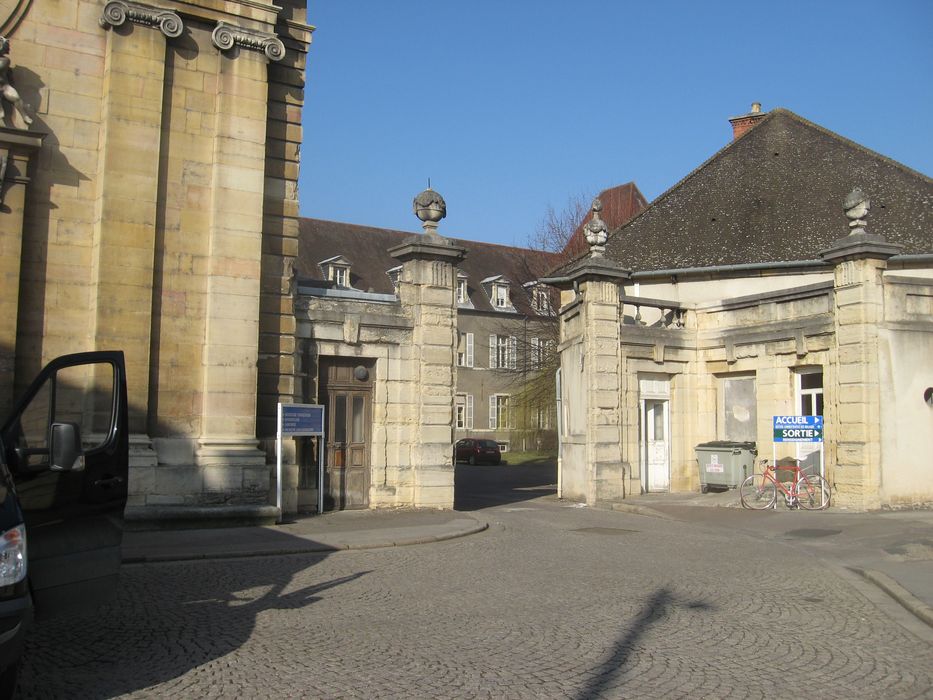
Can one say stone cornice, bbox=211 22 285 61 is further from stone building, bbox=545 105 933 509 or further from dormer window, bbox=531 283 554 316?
dormer window, bbox=531 283 554 316

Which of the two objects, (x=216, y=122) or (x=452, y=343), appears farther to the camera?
(x=452, y=343)

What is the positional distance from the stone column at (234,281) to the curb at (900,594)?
9094mm

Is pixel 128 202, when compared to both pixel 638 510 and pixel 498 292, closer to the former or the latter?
pixel 638 510

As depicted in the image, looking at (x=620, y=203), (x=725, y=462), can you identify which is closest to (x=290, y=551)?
(x=725, y=462)

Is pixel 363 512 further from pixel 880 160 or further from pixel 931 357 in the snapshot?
pixel 880 160

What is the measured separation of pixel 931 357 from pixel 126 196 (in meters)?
14.8

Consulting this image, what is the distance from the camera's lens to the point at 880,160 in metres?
26.6

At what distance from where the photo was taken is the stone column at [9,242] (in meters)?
13.6

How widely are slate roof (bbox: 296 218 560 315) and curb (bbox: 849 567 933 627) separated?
4037 cm

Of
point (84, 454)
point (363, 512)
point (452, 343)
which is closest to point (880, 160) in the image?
point (452, 343)

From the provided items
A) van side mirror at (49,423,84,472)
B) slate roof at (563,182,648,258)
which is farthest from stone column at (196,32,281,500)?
slate roof at (563,182,648,258)

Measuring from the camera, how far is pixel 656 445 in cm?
2209

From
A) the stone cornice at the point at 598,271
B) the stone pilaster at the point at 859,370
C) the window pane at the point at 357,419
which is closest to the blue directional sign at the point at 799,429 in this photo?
the stone pilaster at the point at 859,370

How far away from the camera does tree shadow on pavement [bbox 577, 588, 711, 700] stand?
619 centimetres
